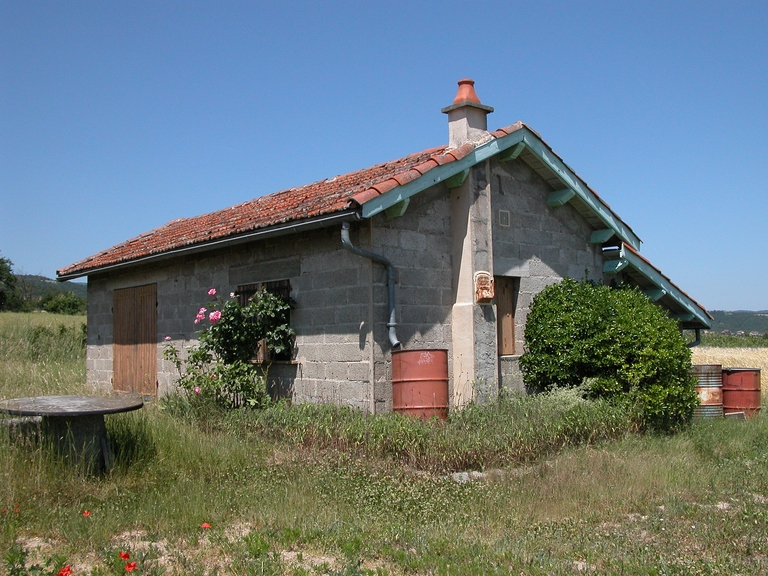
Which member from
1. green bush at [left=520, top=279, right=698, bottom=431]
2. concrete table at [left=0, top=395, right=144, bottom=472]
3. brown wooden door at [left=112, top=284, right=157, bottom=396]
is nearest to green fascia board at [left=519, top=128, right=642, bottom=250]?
green bush at [left=520, top=279, right=698, bottom=431]

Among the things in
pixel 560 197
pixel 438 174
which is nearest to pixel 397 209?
pixel 438 174

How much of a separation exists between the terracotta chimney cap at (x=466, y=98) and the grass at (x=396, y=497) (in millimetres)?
4140

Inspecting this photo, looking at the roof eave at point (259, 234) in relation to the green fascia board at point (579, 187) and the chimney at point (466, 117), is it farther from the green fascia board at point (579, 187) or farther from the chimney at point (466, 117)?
the green fascia board at point (579, 187)

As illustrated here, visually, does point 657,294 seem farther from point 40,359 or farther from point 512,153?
point 40,359

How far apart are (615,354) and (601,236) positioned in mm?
3031

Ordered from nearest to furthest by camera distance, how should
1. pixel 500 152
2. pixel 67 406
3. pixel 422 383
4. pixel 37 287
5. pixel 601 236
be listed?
1. pixel 67 406
2. pixel 422 383
3. pixel 500 152
4. pixel 601 236
5. pixel 37 287

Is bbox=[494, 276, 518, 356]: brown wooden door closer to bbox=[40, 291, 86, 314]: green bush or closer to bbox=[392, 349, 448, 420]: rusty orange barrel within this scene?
bbox=[392, 349, 448, 420]: rusty orange barrel

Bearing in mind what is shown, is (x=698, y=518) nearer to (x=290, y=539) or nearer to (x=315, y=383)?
(x=290, y=539)

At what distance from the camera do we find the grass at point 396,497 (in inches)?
201

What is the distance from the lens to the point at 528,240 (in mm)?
11438

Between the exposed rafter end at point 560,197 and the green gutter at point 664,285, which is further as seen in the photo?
the green gutter at point 664,285

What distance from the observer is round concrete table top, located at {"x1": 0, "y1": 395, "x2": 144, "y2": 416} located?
6.77m

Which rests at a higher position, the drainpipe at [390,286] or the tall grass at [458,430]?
the drainpipe at [390,286]

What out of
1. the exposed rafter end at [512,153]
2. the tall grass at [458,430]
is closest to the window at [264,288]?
the tall grass at [458,430]
